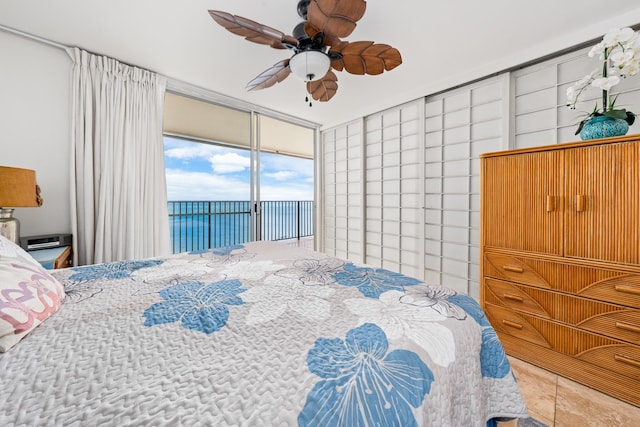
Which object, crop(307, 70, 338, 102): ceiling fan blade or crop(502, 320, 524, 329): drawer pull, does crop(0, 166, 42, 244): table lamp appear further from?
crop(502, 320, 524, 329): drawer pull

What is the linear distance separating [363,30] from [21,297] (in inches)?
94.0

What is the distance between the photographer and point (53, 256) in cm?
180

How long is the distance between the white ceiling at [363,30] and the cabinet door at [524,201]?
0.99 meters

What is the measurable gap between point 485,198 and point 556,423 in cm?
142

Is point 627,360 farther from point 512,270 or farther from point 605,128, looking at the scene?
point 605,128

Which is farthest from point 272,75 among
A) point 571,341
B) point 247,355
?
point 571,341

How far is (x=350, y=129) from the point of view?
3.92 metres

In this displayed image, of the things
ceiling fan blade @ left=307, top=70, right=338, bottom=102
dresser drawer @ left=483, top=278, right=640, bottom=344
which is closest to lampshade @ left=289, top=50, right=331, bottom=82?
ceiling fan blade @ left=307, top=70, right=338, bottom=102

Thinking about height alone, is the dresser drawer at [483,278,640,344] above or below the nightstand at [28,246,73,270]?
below

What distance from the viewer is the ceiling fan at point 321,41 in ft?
4.22

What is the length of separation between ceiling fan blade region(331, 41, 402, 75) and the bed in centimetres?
141

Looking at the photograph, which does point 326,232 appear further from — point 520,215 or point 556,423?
point 556,423

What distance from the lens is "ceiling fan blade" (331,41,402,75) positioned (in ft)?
5.11

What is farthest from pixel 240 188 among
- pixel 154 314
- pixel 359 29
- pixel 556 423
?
pixel 556 423
